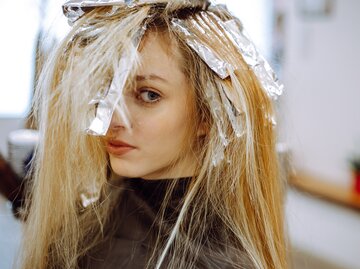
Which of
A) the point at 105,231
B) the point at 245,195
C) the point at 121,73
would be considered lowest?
the point at 105,231

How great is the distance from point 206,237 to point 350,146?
215 cm

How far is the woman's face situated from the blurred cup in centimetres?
31

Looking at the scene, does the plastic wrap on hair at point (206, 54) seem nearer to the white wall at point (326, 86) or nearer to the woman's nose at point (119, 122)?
the woman's nose at point (119, 122)

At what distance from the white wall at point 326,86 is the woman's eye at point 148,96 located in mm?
1906

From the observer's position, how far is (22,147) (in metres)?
1.12

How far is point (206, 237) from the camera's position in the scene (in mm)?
896

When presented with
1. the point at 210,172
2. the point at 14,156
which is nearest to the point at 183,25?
the point at 210,172

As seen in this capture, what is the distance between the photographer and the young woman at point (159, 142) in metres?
0.81

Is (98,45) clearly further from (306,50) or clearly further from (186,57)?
(306,50)

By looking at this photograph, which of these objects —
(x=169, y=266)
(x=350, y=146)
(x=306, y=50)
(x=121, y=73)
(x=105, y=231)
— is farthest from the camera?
(x=306, y=50)

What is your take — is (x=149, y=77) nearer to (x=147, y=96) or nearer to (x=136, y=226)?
(x=147, y=96)

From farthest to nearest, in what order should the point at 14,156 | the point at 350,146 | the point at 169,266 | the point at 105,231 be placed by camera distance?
the point at 350,146 → the point at 14,156 → the point at 105,231 → the point at 169,266

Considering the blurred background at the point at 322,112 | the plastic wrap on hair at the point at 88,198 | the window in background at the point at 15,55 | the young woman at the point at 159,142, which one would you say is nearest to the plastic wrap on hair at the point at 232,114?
the young woman at the point at 159,142

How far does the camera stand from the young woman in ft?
2.67
